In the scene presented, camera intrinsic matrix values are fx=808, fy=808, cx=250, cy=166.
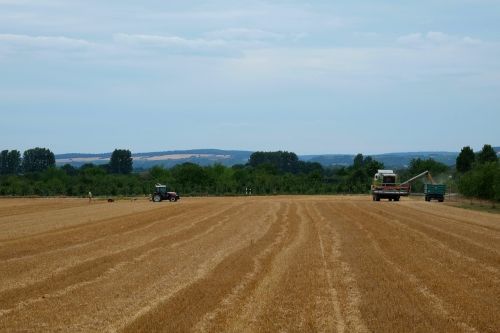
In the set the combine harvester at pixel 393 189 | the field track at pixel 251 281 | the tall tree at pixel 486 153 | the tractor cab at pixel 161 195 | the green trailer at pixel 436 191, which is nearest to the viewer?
the field track at pixel 251 281

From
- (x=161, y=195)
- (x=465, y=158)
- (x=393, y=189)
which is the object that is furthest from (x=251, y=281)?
(x=465, y=158)

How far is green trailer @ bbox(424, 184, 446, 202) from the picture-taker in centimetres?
Answer: 6931

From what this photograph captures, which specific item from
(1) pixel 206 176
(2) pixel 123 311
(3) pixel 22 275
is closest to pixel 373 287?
(2) pixel 123 311

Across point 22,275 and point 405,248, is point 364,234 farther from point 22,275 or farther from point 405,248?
point 22,275

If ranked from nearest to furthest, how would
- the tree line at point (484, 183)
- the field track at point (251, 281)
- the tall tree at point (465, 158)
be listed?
the field track at point (251, 281) < the tree line at point (484, 183) < the tall tree at point (465, 158)

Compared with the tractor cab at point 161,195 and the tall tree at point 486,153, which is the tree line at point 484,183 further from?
the tall tree at point 486,153

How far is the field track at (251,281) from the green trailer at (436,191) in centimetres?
3929

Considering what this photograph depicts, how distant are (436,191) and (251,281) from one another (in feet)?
183

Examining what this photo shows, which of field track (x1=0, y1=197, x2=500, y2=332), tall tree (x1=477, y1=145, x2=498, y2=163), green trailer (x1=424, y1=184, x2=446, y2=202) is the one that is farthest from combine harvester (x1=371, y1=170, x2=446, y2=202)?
tall tree (x1=477, y1=145, x2=498, y2=163)

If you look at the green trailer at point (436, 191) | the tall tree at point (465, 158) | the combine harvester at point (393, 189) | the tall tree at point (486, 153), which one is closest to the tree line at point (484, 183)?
the green trailer at point (436, 191)

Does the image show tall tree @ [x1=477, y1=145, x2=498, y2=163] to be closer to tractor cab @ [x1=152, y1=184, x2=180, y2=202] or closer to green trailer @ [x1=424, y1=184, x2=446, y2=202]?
green trailer @ [x1=424, y1=184, x2=446, y2=202]

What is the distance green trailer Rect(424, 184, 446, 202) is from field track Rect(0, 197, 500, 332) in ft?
129

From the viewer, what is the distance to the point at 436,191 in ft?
228

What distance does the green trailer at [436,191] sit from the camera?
6931cm
